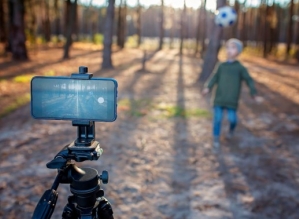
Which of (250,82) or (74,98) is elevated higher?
(74,98)

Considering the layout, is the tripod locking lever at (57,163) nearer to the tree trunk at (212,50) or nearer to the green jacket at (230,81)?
the green jacket at (230,81)

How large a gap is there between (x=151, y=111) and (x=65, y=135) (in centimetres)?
237

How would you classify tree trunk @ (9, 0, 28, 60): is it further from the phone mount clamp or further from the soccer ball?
the phone mount clamp

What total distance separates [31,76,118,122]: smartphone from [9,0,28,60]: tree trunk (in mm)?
14914

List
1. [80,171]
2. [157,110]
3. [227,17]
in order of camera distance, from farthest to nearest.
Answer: [227,17], [157,110], [80,171]

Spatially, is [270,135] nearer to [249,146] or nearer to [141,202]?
[249,146]

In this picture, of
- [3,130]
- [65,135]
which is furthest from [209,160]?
[3,130]

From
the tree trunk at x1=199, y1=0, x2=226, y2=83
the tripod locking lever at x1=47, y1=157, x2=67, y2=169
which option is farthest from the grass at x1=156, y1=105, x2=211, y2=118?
the tripod locking lever at x1=47, y1=157, x2=67, y2=169

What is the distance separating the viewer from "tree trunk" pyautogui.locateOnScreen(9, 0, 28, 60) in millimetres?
14938

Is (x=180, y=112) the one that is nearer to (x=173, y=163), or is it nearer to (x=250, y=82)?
(x=250, y=82)

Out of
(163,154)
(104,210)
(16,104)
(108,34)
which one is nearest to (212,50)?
(108,34)

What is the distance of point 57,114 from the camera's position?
5.21 ft

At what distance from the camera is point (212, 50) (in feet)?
35.4

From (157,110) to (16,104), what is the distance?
3459 mm
